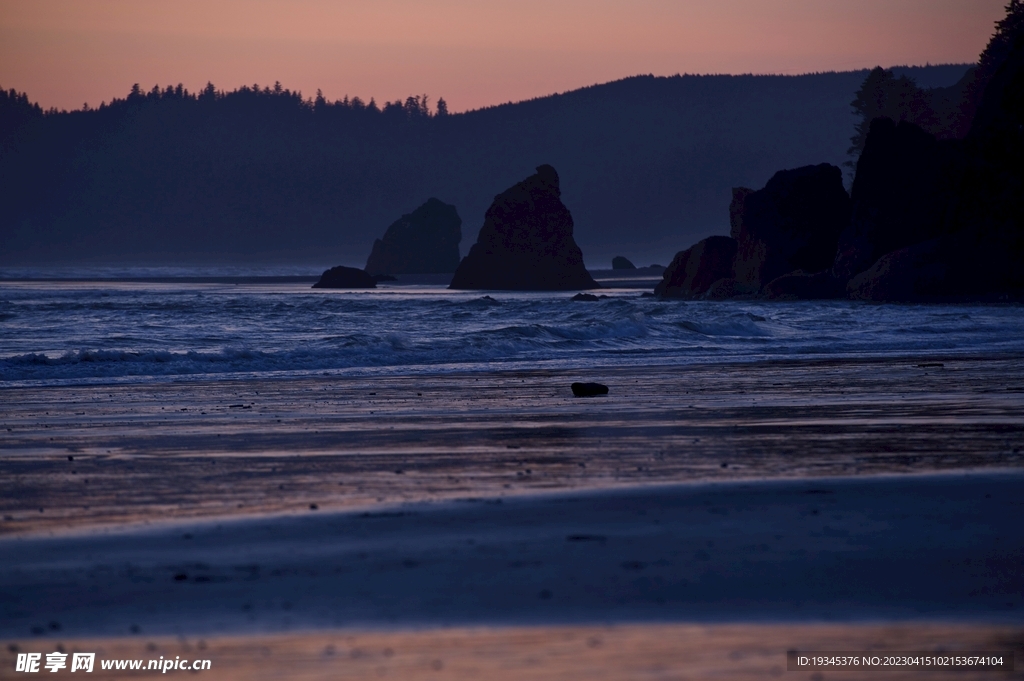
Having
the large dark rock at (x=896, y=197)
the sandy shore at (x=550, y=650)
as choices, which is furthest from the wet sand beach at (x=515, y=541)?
Answer: the large dark rock at (x=896, y=197)

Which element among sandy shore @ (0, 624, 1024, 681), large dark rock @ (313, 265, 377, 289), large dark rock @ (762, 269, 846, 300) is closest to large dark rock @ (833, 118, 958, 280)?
large dark rock @ (762, 269, 846, 300)

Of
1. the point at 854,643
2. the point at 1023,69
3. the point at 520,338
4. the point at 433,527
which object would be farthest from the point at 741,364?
the point at 1023,69

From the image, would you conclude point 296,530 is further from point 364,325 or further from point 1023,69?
point 1023,69

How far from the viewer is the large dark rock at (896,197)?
2188 inches

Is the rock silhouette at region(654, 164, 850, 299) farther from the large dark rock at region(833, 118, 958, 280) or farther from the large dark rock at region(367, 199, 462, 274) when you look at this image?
the large dark rock at region(367, 199, 462, 274)

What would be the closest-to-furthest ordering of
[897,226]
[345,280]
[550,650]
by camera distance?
[550,650], [897,226], [345,280]

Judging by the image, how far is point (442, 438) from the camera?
1022 cm

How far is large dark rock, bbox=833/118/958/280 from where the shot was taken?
55562 mm

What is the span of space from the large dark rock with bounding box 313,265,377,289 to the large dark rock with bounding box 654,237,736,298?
32094 mm

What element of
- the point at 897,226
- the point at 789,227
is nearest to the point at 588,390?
the point at 897,226

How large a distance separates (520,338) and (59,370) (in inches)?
415

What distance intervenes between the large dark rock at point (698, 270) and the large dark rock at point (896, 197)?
8.88 m

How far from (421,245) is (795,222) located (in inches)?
3357

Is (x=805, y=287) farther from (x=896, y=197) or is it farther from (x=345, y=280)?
(x=345, y=280)
